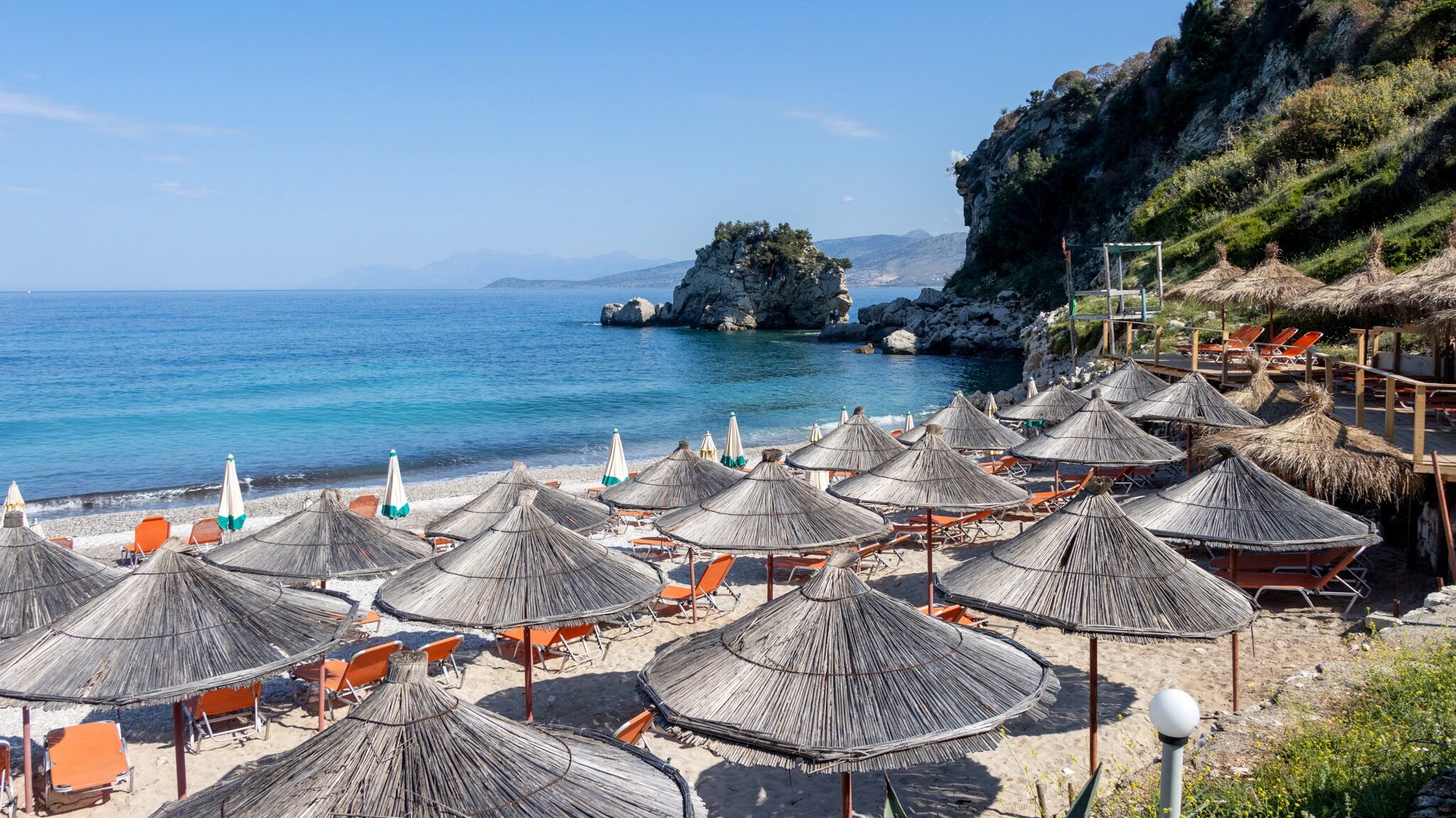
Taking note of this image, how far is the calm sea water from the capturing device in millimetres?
28922

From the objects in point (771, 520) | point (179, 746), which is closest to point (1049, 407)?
point (771, 520)

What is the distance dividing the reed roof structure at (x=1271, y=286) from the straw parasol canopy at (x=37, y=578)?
19.4 metres

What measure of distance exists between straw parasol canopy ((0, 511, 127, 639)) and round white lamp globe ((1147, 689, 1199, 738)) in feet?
25.1

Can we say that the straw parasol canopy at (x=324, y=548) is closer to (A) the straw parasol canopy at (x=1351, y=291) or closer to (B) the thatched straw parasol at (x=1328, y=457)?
(B) the thatched straw parasol at (x=1328, y=457)

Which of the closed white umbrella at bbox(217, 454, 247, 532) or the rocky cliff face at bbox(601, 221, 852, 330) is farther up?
the rocky cliff face at bbox(601, 221, 852, 330)

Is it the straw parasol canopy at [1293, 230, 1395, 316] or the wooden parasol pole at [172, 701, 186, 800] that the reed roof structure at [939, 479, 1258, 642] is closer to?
the wooden parasol pole at [172, 701, 186, 800]

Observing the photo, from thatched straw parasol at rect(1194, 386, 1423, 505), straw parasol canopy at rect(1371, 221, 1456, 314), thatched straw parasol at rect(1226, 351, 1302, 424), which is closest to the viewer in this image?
thatched straw parasol at rect(1194, 386, 1423, 505)

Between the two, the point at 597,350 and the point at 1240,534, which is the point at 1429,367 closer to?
the point at 1240,534

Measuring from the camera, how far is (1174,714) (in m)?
3.31

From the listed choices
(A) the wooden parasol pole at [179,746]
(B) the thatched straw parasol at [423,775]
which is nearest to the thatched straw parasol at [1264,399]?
(B) the thatched straw parasol at [423,775]

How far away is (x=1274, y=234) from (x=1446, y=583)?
69.1 feet

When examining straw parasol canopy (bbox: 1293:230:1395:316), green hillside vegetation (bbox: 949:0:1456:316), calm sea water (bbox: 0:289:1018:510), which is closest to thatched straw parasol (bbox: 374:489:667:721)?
straw parasol canopy (bbox: 1293:230:1395:316)

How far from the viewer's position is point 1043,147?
220 ft

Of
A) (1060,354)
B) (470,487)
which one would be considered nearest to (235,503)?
(470,487)
